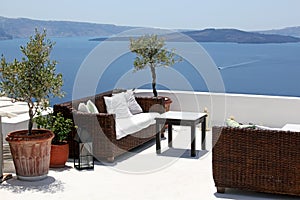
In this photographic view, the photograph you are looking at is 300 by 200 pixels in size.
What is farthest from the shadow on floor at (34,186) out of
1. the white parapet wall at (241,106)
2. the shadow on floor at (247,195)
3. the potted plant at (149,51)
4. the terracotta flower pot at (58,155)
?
the white parapet wall at (241,106)

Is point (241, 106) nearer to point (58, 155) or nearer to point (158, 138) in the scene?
point (158, 138)

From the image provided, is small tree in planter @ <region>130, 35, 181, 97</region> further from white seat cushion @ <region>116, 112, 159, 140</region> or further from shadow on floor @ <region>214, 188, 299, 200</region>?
shadow on floor @ <region>214, 188, 299, 200</region>

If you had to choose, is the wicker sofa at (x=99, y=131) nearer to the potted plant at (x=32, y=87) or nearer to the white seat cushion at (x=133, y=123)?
the white seat cushion at (x=133, y=123)

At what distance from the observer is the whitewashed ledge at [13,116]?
19.0ft

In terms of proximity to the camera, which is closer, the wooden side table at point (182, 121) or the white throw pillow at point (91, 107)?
the white throw pillow at point (91, 107)

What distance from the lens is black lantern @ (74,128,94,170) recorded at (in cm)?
561

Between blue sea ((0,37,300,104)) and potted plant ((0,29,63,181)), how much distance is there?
0.79ft

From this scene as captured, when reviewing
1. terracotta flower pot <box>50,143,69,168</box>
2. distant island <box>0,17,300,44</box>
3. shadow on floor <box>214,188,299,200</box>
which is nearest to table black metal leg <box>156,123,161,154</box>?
terracotta flower pot <box>50,143,69,168</box>

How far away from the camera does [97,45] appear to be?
760 cm

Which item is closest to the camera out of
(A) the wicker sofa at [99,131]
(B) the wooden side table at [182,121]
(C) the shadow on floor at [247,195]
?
(C) the shadow on floor at [247,195]

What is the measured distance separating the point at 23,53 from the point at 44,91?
43cm

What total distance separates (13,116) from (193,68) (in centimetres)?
409

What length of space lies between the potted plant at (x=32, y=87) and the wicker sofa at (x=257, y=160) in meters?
1.74

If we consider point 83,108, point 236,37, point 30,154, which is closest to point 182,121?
point 83,108
